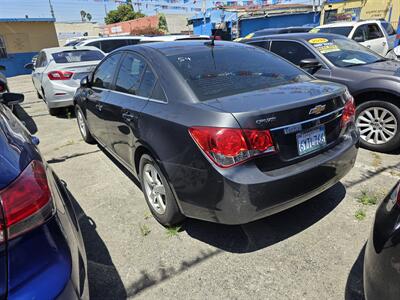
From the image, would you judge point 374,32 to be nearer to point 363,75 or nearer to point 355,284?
point 363,75

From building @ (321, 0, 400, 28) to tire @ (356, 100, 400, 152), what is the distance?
50.6 ft

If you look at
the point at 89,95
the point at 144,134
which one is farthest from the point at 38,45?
the point at 144,134

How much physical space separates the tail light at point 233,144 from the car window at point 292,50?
3651mm

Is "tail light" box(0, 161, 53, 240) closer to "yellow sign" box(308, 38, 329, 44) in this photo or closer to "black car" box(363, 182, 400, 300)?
"black car" box(363, 182, 400, 300)

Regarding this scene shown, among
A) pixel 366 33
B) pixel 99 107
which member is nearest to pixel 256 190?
pixel 99 107

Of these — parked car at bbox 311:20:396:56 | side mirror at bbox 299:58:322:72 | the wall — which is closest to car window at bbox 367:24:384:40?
parked car at bbox 311:20:396:56

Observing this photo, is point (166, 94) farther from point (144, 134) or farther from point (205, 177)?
point (205, 177)

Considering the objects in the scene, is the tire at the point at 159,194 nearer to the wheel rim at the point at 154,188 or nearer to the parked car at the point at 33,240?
the wheel rim at the point at 154,188

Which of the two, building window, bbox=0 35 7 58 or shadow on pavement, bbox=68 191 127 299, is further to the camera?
building window, bbox=0 35 7 58

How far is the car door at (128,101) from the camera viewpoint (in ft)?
9.56

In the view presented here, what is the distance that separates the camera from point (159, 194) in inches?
113

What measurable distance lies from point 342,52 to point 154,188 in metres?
4.09

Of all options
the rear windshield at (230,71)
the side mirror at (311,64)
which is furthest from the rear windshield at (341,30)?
the rear windshield at (230,71)

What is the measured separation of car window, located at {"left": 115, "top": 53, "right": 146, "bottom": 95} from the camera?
3098mm
